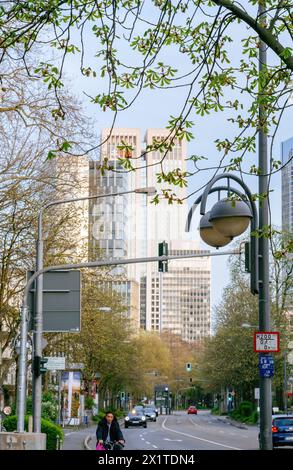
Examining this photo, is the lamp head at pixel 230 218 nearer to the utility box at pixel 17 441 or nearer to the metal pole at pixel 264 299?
the metal pole at pixel 264 299

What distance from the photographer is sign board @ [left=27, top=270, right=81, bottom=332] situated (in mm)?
27906

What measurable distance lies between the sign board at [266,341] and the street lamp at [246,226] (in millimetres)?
211

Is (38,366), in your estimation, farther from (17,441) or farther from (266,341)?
(266,341)

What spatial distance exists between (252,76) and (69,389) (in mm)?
47717

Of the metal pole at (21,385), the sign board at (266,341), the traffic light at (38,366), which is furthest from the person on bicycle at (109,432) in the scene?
the traffic light at (38,366)

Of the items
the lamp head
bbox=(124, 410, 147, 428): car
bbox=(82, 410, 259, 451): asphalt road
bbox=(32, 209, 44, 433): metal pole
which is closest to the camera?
the lamp head

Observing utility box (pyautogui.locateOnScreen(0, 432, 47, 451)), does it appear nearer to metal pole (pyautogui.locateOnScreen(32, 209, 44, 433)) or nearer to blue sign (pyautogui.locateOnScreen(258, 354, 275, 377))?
metal pole (pyautogui.locateOnScreen(32, 209, 44, 433))

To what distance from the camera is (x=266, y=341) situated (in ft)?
62.5

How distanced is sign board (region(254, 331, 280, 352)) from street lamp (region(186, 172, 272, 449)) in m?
0.21

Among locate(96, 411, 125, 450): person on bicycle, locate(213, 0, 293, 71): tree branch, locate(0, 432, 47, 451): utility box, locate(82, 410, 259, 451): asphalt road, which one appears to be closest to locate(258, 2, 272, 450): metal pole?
locate(82, 410, 259, 451): asphalt road

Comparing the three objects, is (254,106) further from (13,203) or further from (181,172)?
(13,203)

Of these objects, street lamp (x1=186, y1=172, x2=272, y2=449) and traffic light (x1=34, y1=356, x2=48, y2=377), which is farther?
traffic light (x1=34, y1=356, x2=48, y2=377)

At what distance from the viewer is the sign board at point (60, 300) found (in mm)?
27906

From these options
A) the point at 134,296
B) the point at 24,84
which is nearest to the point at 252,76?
the point at 24,84
